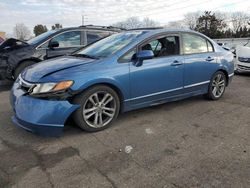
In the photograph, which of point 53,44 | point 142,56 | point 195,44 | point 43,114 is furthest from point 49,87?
point 53,44

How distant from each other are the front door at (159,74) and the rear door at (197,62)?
0.17m

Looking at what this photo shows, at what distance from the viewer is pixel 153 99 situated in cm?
491

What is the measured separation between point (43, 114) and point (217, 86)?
3.80 m

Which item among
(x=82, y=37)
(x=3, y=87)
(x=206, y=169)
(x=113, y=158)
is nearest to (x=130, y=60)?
(x=113, y=158)

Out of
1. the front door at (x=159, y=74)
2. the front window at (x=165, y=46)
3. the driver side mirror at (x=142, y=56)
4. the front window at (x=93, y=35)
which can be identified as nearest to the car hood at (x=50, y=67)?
the driver side mirror at (x=142, y=56)

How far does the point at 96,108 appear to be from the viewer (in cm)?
424

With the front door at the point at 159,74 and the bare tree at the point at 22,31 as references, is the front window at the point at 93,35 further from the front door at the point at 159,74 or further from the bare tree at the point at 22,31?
the bare tree at the point at 22,31

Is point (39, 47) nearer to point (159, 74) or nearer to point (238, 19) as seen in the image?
point (159, 74)

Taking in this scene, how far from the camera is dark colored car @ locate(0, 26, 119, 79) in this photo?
7.46 meters

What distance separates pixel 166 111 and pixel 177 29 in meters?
1.52

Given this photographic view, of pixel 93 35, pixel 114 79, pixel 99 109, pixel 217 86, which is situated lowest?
pixel 99 109

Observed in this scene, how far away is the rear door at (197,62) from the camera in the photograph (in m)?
5.37

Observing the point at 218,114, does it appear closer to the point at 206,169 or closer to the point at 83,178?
the point at 206,169

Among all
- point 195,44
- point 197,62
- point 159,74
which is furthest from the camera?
point 195,44
